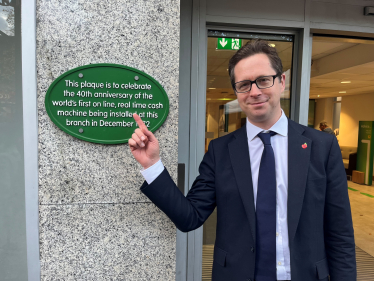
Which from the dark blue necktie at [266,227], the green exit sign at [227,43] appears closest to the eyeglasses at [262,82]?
the dark blue necktie at [266,227]

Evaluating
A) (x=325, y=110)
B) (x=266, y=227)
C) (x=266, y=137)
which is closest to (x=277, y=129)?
(x=266, y=137)

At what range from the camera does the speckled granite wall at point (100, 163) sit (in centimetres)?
148

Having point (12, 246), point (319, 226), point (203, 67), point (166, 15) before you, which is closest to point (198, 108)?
point (203, 67)

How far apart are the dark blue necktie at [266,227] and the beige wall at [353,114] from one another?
12.8 metres

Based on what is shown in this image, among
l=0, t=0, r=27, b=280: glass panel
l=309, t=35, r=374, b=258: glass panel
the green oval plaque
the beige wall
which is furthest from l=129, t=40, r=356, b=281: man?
the beige wall

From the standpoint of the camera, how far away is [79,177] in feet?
5.02

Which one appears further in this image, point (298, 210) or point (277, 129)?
point (277, 129)

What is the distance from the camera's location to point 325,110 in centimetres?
1462

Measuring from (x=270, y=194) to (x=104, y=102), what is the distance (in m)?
1.06

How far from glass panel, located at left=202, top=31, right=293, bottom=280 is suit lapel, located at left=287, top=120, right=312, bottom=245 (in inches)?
48.0

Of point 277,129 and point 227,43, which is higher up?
point 227,43

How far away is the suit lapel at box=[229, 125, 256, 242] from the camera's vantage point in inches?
51.3

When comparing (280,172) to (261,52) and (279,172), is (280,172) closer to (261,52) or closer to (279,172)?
(279,172)

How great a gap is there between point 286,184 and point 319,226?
284 millimetres
